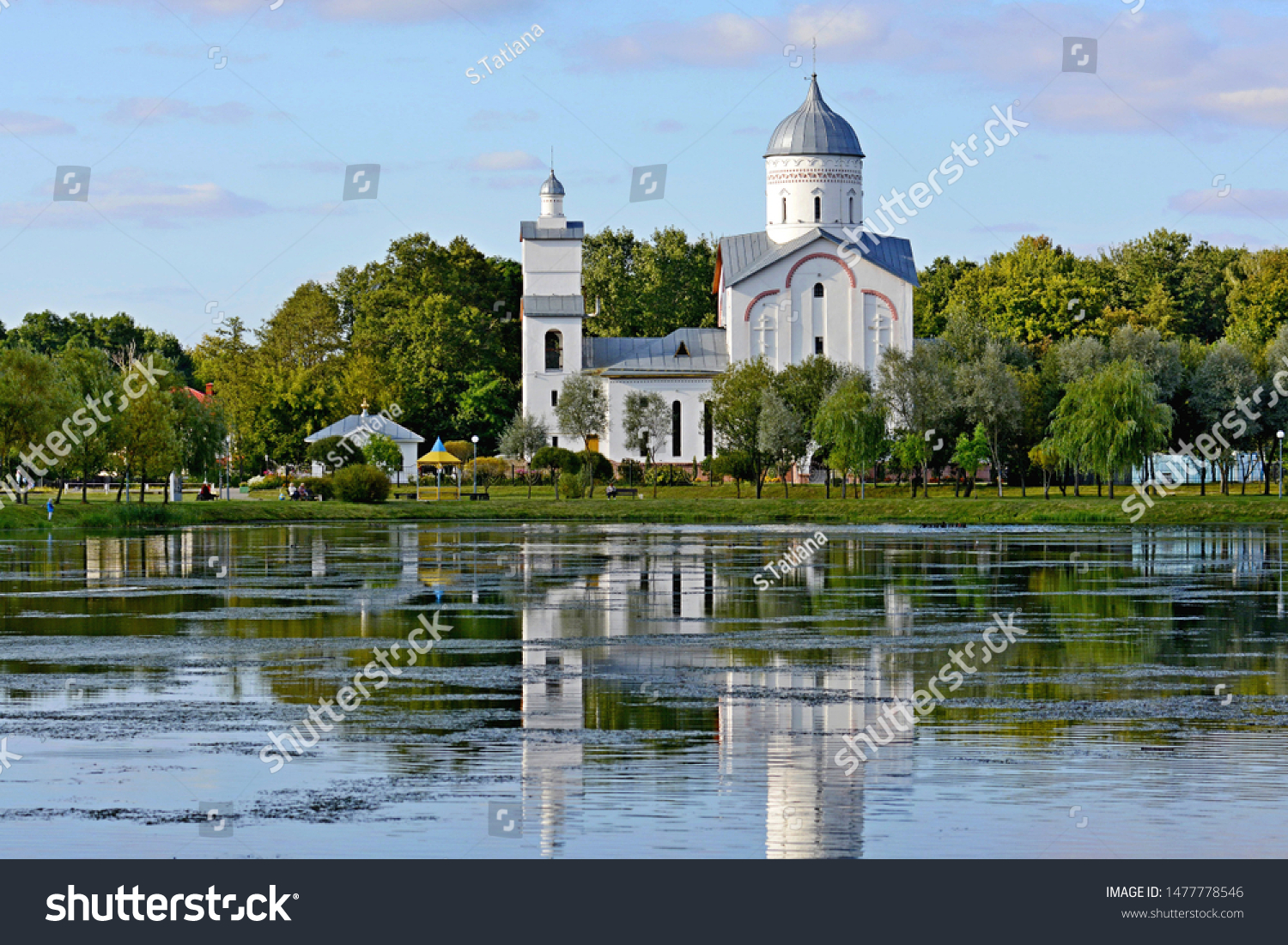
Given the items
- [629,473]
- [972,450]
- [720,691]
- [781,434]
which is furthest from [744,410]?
[720,691]

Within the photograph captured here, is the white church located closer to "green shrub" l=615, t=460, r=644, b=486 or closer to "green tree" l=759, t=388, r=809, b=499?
"green shrub" l=615, t=460, r=644, b=486

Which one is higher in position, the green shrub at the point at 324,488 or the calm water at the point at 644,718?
the green shrub at the point at 324,488

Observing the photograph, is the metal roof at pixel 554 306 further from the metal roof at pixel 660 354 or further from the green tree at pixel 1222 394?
the green tree at pixel 1222 394

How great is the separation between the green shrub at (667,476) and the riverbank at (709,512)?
13.7m

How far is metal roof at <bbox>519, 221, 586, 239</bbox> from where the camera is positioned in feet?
288

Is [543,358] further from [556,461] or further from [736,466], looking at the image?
[736,466]

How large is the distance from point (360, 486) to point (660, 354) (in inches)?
1085

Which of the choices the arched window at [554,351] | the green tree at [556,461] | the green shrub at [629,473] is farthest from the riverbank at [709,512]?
the arched window at [554,351]

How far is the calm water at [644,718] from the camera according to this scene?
1007 centimetres

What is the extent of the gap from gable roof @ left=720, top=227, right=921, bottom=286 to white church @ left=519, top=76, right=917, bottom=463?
8 cm

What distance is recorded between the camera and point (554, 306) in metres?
87.6

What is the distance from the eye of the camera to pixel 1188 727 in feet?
44.4

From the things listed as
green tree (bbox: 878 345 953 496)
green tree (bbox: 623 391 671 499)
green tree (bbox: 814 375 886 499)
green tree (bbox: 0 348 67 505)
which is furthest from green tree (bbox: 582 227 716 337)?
Result: green tree (bbox: 0 348 67 505)
